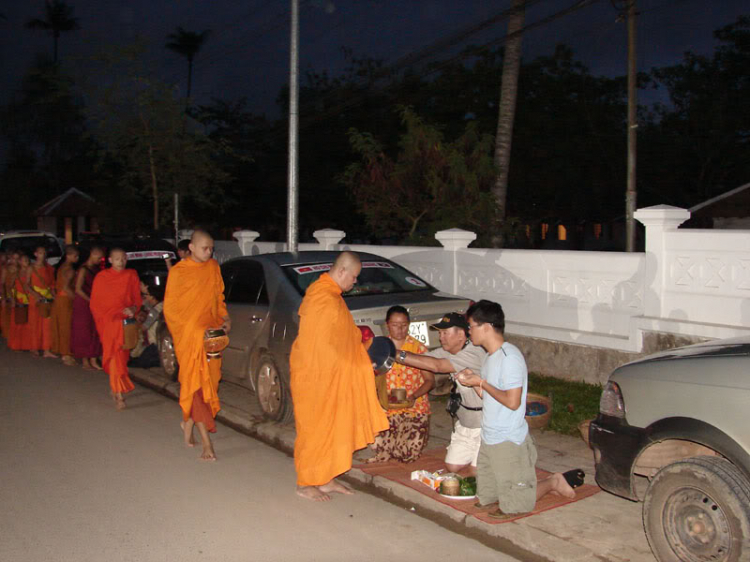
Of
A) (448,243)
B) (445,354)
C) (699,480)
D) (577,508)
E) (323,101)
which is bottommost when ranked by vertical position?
(577,508)

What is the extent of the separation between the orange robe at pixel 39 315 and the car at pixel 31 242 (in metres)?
5.93

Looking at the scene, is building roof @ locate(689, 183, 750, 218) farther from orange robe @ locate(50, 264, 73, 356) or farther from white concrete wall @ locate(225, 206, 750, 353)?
orange robe @ locate(50, 264, 73, 356)

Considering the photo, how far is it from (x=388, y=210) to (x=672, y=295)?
735 cm

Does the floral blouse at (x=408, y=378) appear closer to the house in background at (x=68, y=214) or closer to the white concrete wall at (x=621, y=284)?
the white concrete wall at (x=621, y=284)

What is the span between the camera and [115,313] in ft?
28.2

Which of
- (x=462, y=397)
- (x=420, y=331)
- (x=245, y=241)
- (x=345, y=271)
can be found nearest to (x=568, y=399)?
(x=420, y=331)

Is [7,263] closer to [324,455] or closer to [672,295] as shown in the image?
[324,455]

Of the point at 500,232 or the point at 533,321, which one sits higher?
the point at 500,232

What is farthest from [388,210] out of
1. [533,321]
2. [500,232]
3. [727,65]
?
[727,65]

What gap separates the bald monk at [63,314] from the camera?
11.4 meters

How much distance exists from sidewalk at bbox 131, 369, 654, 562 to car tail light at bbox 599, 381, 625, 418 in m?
0.78

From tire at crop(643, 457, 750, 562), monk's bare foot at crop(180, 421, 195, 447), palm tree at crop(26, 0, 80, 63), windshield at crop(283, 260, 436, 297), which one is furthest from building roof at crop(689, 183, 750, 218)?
palm tree at crop(26, 0, 80, 63)

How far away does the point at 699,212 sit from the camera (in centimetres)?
1998

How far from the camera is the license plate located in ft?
22.7
